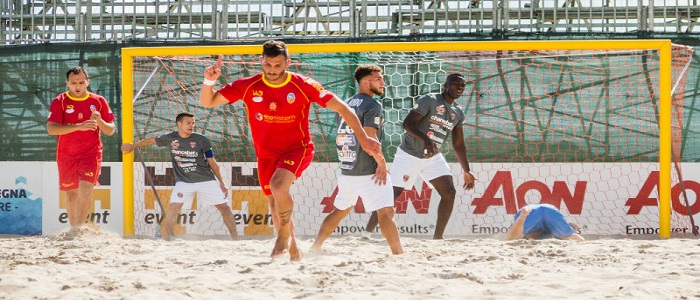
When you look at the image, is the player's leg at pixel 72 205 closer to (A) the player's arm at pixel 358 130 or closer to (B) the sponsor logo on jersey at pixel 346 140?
(B) the sponsor logo on jersey at pixel 346 140

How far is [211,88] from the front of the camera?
19.9 feet

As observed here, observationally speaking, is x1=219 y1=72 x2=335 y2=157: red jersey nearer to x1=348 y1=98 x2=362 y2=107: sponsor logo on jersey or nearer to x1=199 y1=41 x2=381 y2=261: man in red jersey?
x1=199 y1=41 x2=381 y2=261: man in red jersey

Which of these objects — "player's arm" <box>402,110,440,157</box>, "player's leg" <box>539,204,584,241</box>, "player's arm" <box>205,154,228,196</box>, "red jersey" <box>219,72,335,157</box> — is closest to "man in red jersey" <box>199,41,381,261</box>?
"red jersey" <box>219,72,335,157</box>

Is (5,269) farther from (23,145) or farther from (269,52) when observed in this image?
(23,145)

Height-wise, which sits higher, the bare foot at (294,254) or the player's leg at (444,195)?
the player's leg at (444,195)

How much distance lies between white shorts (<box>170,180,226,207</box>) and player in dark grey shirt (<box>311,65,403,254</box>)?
112 inches

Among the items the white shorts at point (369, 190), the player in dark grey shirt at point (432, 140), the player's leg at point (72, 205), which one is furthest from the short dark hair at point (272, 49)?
the player's leg at point (72, 205)

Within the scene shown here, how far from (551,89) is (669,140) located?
1.55 meters

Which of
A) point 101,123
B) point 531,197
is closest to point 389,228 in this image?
point 101,123

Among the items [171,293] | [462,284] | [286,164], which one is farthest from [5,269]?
[462,284]

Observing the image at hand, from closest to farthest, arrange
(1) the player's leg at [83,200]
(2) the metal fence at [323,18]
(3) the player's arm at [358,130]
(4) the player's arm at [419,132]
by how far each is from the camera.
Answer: (3) the player's arm at [358,130] → (4) the player's arm at [419,132] → (1) the player's leg at [83,200] → (2) the metal fence at [323,18]

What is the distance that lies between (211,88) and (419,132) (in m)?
2.60

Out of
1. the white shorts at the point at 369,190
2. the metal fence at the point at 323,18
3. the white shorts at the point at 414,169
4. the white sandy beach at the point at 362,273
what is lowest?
the white sandy beach at the point at 362,273

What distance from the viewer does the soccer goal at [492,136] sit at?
10.3 meters
